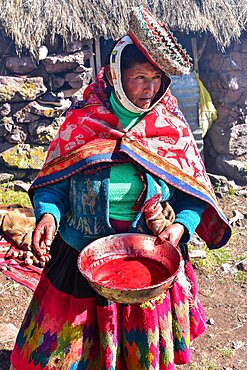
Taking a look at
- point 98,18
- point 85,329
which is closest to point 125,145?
point 85,329

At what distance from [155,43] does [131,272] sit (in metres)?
0.83

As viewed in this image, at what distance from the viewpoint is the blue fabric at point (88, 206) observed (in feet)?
6.49

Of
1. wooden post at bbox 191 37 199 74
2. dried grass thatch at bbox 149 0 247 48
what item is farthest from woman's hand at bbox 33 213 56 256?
wooden post at bbox 191 37 199 74

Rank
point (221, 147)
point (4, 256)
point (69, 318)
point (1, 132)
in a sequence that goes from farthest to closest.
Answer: point (221, 147), point (1, 132), point (4, 256), point (69, 318)

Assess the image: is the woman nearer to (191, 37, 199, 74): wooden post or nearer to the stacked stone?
the stacked stone

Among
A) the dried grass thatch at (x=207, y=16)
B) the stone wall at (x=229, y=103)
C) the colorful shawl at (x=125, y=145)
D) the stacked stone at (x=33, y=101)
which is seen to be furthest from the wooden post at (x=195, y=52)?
the colorful shawl at (x=125, y=145)

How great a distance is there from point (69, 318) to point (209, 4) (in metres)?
5.37

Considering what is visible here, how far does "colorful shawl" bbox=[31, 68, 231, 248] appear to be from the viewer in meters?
1.99

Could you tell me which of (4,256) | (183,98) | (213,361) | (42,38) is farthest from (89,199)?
(183,98)

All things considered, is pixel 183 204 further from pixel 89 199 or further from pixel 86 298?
pixel 86 298

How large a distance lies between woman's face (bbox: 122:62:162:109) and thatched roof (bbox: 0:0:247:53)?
4.08 metres

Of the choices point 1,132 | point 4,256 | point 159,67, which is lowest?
point 4,256

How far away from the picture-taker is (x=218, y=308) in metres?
4.06

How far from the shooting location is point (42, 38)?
19.0ft
